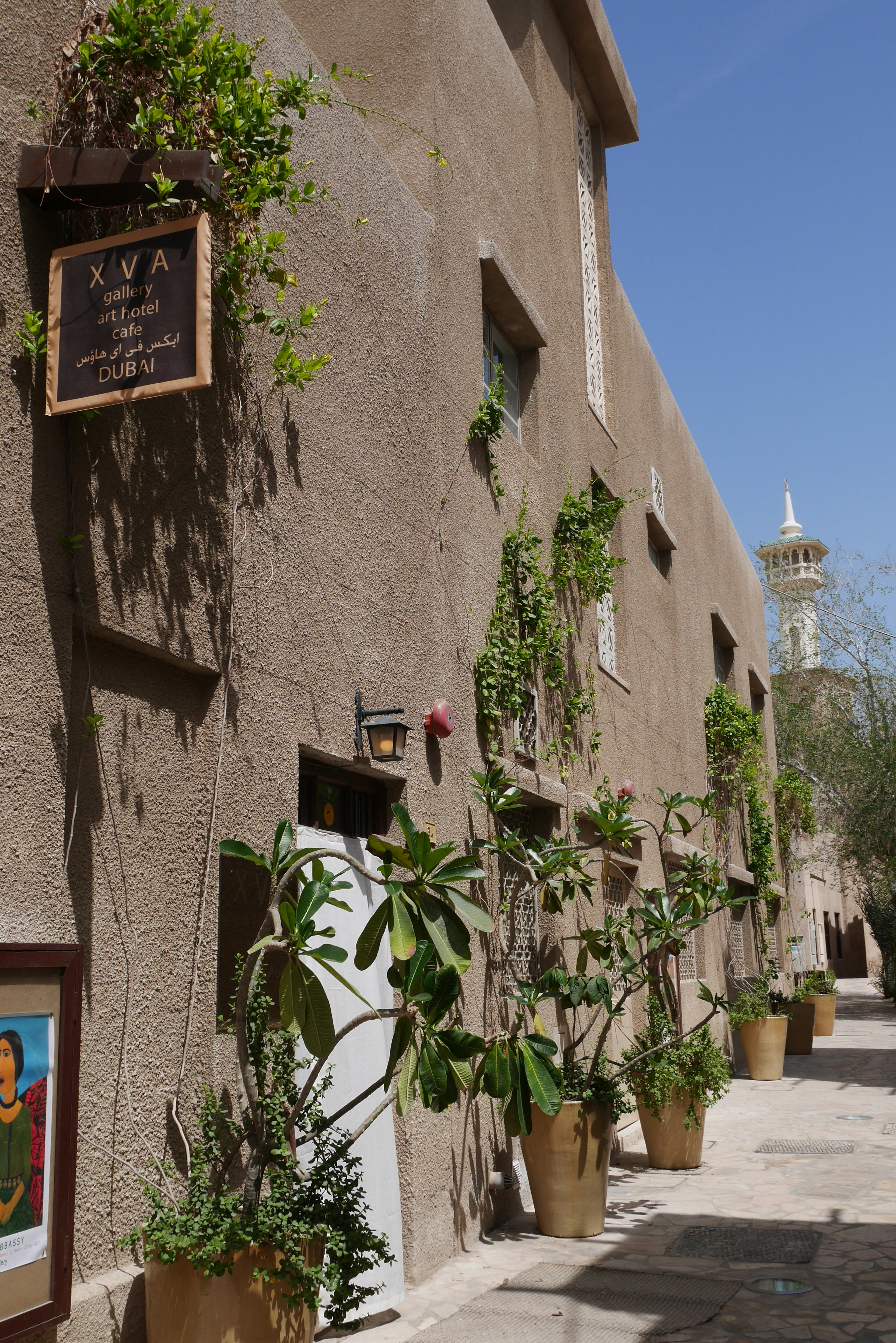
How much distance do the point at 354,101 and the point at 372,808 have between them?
422 cm

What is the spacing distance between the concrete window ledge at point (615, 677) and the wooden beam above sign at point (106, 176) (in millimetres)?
6258

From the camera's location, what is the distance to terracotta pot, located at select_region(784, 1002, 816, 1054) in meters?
14.7

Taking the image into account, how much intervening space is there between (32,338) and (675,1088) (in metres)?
6.39

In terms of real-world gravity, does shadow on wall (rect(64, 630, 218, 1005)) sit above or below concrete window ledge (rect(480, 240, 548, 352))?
below

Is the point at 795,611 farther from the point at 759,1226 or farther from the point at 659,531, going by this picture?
the point at 759,1226

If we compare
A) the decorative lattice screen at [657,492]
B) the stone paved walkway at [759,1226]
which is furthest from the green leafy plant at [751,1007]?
the decorative lattice screen at [657,492]

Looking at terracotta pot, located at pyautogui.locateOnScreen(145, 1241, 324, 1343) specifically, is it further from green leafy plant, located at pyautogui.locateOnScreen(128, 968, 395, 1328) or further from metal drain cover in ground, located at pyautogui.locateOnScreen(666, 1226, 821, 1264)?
metal drain cover in ground, located at pyautogui.locateOnScreen(666, 1226, 821, 1264)

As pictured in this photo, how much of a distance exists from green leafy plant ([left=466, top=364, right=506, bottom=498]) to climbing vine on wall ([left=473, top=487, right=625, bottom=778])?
0.45 meters

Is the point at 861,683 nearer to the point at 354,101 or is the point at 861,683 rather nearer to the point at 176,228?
the point at 354,101

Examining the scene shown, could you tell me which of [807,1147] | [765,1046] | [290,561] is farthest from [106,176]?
[765,1046]

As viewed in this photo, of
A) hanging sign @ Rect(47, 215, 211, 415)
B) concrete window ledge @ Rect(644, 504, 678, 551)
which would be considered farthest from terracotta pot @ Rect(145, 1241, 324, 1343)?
concrete window ledge @ Rect(644, 504, 678, 551)

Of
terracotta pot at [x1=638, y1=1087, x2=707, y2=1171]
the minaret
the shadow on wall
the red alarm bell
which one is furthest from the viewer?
the minaret

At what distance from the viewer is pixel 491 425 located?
283 inches

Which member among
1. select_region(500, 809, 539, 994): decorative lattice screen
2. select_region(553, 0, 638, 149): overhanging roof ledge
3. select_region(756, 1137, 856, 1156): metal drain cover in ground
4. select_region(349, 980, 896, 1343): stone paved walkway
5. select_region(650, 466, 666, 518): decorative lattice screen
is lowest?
select_region(756, 1137, 856, 1156): metal drain cover in ground
